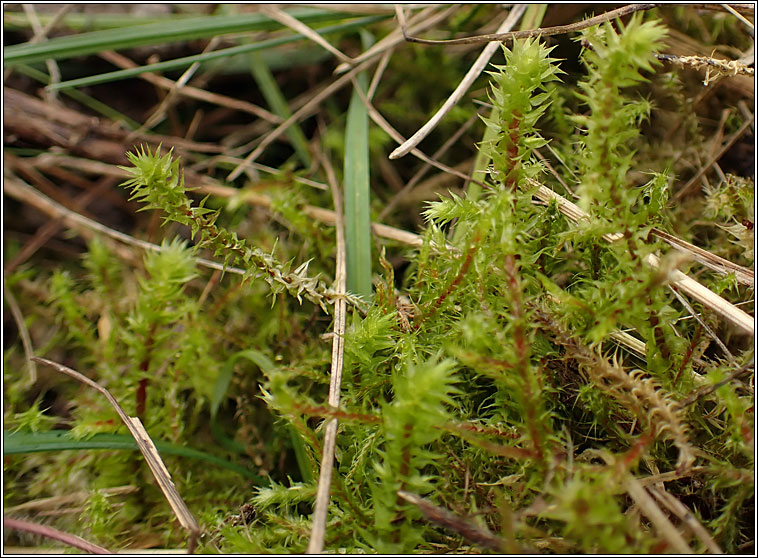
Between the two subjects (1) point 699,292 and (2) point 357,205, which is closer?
(1) point 699,292

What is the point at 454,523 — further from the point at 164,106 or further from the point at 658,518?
the point at 164,106

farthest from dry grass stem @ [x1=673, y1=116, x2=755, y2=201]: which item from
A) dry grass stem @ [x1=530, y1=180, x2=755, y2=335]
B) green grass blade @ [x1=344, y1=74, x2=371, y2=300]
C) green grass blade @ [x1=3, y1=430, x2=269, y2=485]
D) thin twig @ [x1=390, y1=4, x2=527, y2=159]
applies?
green grass blade @ [x1=3, y1=430, x2=269, y2=485]

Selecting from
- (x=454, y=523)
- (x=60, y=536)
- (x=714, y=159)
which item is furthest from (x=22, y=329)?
(x=714, y=159)

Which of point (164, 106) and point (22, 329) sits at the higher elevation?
point (164, 106)

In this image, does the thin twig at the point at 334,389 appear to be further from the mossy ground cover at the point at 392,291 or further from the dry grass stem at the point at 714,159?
the dry grass stem at the point at 714,159

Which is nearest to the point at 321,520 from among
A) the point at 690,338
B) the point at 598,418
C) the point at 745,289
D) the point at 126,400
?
the point at 598,418

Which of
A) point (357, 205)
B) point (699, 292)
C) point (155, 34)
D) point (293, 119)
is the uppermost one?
point (155, 34)

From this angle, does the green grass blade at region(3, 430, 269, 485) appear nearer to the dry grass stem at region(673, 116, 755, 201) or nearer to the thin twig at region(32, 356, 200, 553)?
the thin twig at region(32, 356, 200, 553)
